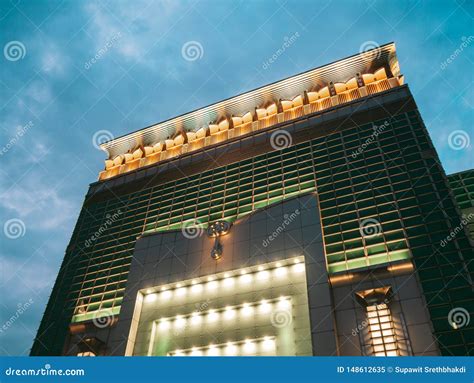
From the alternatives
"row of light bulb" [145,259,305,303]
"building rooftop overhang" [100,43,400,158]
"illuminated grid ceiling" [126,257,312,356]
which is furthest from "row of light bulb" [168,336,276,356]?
"building rooftop overhang" [100,43,400,158]

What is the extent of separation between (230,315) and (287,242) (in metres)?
4.88

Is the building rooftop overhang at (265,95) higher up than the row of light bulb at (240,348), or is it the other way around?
the building rooftop overhang at (265,95)

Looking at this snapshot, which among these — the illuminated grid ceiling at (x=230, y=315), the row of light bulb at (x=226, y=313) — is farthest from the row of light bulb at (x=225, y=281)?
the row of light bulb at (x=226, y=313)

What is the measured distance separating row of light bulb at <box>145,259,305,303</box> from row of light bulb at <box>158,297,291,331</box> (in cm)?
135

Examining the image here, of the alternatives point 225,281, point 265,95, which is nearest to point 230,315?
point 225,281

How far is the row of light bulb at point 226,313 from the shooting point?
2109 cm

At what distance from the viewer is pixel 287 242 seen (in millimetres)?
22547

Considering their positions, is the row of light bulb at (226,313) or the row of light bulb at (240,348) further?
the row of light bulb at (226,313)

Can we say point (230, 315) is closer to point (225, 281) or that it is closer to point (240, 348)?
point (240, 348)

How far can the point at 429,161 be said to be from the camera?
2314cm

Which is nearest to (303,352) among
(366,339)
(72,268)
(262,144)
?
A: (366,339)

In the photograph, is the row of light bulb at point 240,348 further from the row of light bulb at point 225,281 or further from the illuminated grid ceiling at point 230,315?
the row of light bulb at point 225,281

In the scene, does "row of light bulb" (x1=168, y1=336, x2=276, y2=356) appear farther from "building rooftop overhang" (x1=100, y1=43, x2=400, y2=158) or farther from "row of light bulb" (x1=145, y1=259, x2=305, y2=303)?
"building rooftop overhang" (x1=100, y1=43, x2=400, y2=158)

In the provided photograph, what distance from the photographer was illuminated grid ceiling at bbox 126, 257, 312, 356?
20.0m
